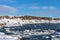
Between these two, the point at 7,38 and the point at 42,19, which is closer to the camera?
the point at 7,38

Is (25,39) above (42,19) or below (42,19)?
below

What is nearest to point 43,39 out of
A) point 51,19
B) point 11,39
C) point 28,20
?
point 11,39

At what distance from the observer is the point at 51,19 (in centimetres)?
10688

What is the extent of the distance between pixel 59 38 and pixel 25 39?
3.33 meters

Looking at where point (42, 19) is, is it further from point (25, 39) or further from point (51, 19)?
point (25, 39)

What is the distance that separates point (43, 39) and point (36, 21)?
7240 centimetres

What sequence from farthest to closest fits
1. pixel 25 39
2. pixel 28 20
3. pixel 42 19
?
1. pixel 42 19
2. pixel 28 20
3. pixel 25 39

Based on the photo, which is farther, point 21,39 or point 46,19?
point 46,19

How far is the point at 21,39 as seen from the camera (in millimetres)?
20547

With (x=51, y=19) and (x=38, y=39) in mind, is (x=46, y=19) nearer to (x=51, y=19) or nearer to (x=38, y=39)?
(x=51, y=19)

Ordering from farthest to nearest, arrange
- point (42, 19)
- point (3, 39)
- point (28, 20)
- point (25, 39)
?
1. point (42, 19)
2. point (28, 20)
3. point (25, 39)
4. point (3, 39)

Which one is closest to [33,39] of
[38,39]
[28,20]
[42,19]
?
[38,39]

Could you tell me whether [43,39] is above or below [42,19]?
below

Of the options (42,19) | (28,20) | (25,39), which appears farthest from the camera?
(42,19)
